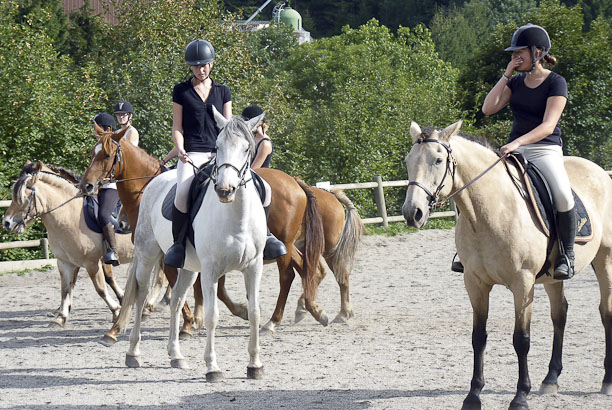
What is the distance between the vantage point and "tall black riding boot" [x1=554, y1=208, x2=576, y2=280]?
5.52 metres

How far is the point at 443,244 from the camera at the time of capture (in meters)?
15.9

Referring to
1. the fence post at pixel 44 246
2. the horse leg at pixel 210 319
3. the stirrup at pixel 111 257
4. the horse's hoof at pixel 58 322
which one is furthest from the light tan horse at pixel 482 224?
the fence post at pixel 44 246

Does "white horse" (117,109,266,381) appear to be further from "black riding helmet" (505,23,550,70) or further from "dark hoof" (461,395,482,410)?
"black riding helmet" (505,23,550,70)

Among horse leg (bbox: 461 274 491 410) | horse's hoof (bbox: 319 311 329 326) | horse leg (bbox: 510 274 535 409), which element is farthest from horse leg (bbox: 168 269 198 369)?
horse leg (bbox: 510 274 535 409)

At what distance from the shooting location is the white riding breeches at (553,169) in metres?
5.56

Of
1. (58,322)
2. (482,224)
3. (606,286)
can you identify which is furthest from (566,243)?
(58,322)

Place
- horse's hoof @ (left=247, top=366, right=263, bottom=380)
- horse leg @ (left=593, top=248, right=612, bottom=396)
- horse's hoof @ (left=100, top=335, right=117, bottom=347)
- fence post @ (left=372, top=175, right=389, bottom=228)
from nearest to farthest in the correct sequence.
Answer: horse leg @ (left=593, top=248, right=612, bottom=396) → horse's hoof @ (left=247, top=366, right=263, bottom=380) → horse's hoof @ (left=100, top=335, right=117, bottom=347) → fence post @ (left=372, top=175, right=389, bottom=228)

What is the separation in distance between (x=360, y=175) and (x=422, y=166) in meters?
14.9

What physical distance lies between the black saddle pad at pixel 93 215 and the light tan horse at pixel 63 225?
5cm

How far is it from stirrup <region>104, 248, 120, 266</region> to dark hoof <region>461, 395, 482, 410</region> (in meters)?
4.95

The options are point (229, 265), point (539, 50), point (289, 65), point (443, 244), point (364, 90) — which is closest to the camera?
point (539, 50)

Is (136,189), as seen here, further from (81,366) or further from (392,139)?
(392,139)

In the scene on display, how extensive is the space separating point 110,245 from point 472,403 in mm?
5156

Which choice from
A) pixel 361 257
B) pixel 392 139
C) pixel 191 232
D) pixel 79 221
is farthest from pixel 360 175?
pixel 191 232
